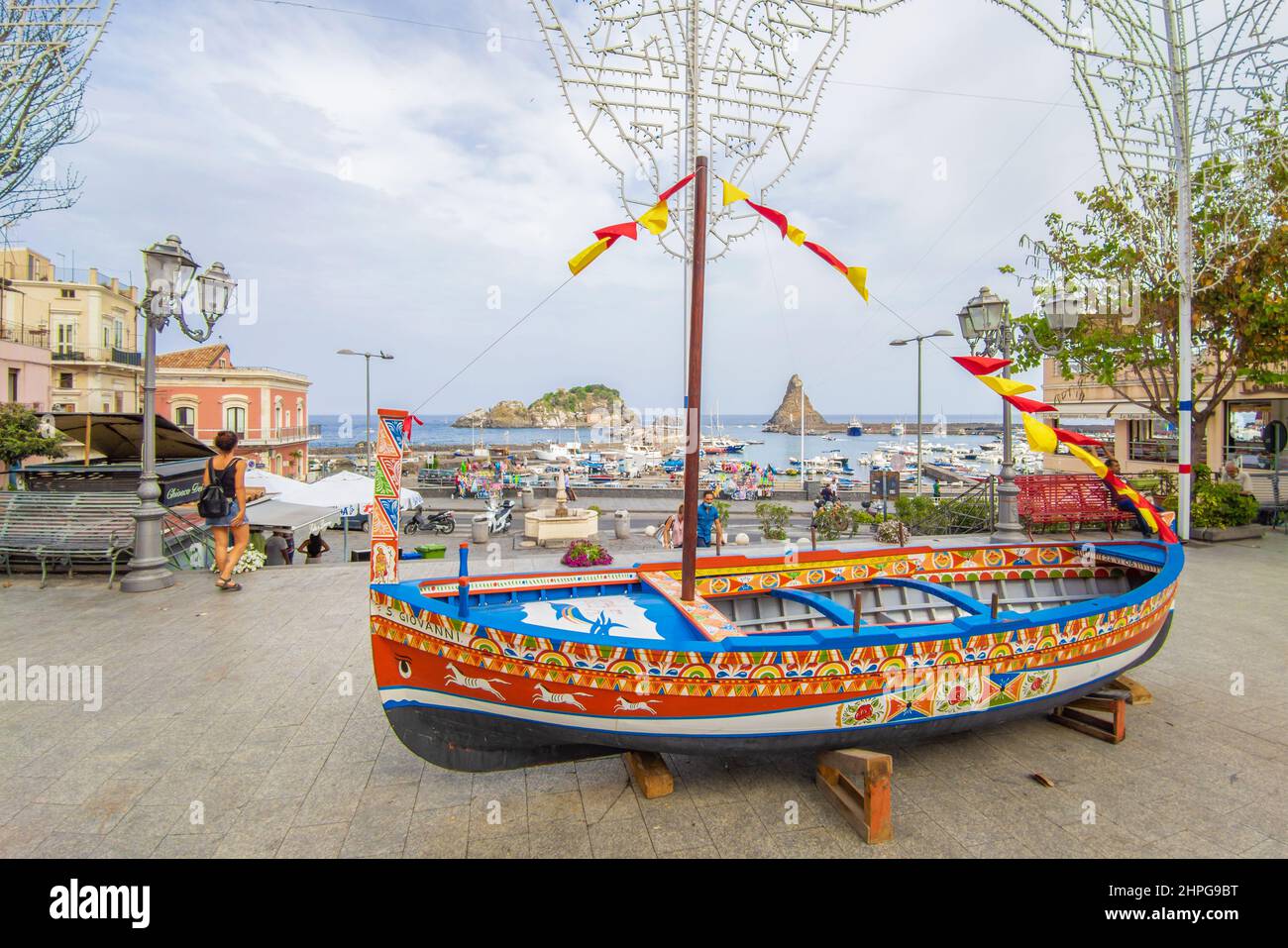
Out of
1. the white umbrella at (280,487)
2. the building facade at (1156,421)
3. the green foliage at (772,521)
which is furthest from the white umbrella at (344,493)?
the building facade at (1156,421)

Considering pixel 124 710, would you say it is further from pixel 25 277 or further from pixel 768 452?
pixel 768 452

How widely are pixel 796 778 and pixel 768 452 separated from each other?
13796cm

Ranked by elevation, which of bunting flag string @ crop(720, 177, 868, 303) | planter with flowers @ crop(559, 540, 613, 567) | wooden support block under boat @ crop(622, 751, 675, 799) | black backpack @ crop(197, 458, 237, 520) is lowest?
wooden support block under boat @ crop(622, 751, 675, 799)

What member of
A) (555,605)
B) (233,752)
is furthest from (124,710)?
(555,605)

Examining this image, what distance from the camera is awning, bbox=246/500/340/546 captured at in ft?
44.9

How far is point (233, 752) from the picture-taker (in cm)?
462

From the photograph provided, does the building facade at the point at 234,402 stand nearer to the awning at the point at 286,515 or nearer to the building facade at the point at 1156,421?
the awning at the point at 286,515

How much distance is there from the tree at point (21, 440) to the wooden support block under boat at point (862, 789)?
21.1 metres

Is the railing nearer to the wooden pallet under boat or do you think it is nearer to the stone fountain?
the stone fountain

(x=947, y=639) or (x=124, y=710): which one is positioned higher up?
(x=947, y=639)

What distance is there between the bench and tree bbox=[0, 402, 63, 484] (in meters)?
8.86

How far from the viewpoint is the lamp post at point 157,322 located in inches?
343

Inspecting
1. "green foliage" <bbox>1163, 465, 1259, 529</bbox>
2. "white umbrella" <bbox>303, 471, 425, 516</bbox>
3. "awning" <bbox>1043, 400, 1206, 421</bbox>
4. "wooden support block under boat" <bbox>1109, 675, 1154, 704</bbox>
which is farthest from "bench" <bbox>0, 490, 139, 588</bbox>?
"awning" <bbox>1043, 400, 1206, 421</bbox>

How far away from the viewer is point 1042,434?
481cm
